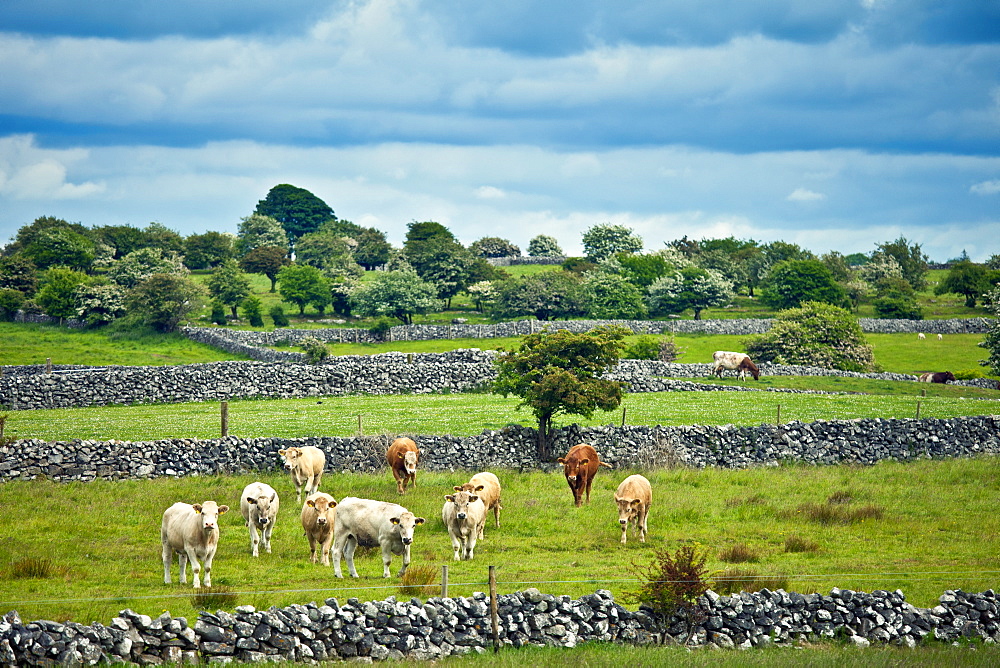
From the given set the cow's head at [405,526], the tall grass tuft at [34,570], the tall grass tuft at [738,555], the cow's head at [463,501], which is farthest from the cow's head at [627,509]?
the tall grass tuft at [34,570]

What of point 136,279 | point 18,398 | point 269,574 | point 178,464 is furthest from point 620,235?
point 269,574

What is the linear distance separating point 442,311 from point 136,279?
26.9 m

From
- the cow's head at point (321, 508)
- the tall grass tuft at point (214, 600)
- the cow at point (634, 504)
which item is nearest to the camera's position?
the tall grass tuft at point (214, 600)

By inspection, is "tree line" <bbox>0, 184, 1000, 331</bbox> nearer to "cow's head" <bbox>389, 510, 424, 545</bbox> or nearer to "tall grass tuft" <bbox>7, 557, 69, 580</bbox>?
"tall grass tuft" <bbox>7, 557, 69, 580</bbox>

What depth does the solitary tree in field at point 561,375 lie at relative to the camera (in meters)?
29.5

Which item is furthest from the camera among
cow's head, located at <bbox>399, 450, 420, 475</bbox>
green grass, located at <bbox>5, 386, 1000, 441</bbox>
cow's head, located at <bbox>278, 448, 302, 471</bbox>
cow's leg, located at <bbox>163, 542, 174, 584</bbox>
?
green grass, located at <bbox>5, 386, 1000, 441</bbox>

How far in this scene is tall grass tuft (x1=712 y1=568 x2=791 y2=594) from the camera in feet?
53.2

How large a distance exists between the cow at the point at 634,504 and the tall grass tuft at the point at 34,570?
37.0ft

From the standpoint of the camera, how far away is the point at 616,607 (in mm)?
14430

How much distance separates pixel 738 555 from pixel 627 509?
105 inches

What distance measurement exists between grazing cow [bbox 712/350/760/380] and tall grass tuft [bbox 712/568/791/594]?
113 ft

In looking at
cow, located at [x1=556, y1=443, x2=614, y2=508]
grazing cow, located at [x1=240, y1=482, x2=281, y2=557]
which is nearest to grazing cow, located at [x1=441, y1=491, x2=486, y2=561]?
grazing cow, located at [x1=240, y1=482, x2=281, y2=557]

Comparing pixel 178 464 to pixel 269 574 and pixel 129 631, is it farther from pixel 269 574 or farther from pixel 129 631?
pixel 129 631

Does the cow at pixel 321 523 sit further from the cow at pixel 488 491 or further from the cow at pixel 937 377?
the cow at pixel 937 377
